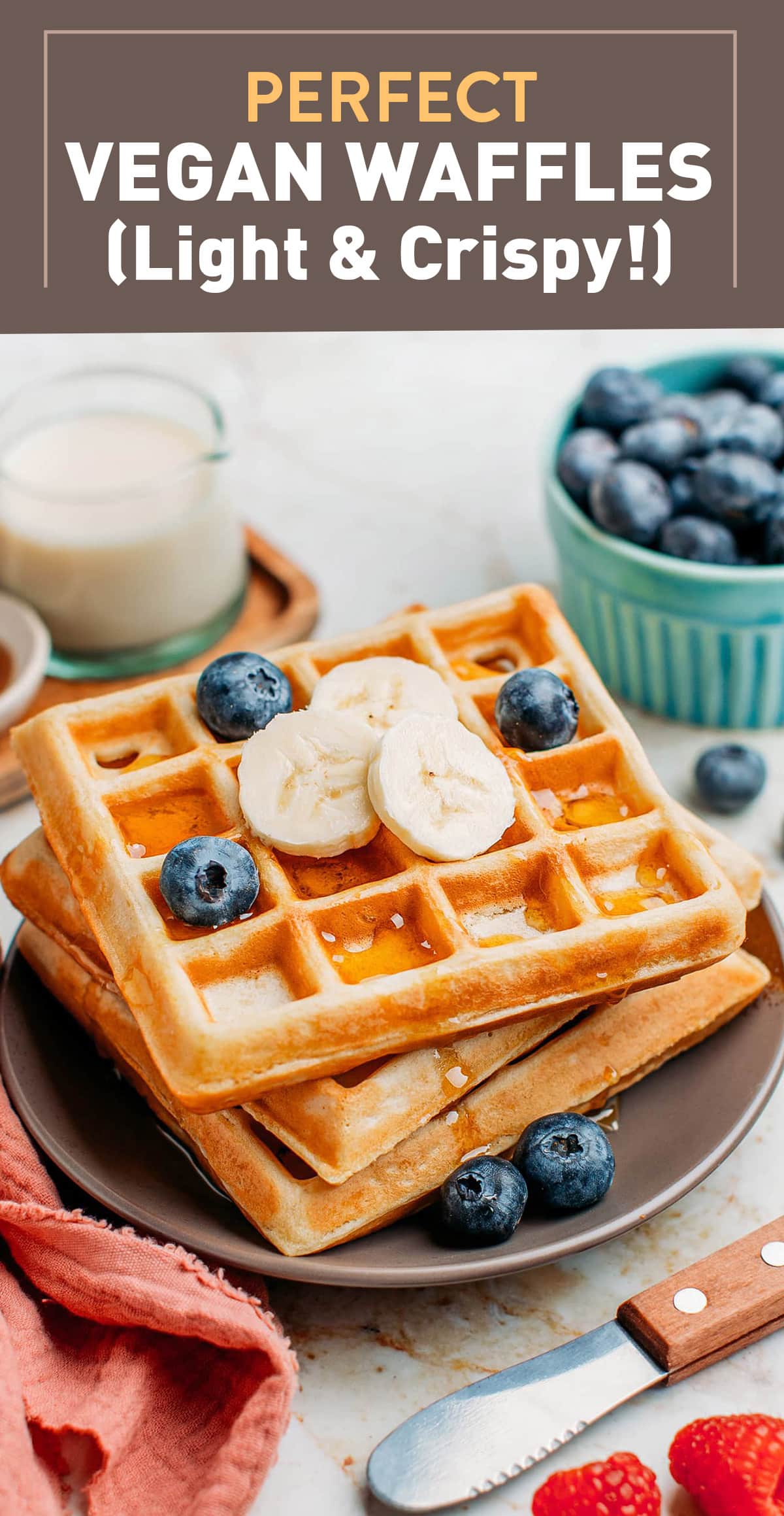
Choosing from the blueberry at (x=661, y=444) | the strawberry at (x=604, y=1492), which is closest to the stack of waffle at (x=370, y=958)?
the strawberry at (x=604, y=1492)

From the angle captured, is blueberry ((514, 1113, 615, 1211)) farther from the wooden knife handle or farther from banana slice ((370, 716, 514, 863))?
banana slice ((370, 716, 514, 863))

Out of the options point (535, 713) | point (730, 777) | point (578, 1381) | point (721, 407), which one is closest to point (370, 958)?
point (535, 713)

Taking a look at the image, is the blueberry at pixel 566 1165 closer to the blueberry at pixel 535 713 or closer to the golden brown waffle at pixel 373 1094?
the golden brown waffle at pixel 373 1094

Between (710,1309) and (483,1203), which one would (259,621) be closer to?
(483,1203)

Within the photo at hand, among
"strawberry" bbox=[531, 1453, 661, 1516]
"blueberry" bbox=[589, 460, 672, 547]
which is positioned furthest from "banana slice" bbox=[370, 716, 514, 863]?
"blueberry" bbox=[589, 460, 672, 547]

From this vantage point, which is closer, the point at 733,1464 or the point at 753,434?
the point at 733,1464

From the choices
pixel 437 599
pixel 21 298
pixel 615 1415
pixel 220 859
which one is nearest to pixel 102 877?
pixel 220 859
